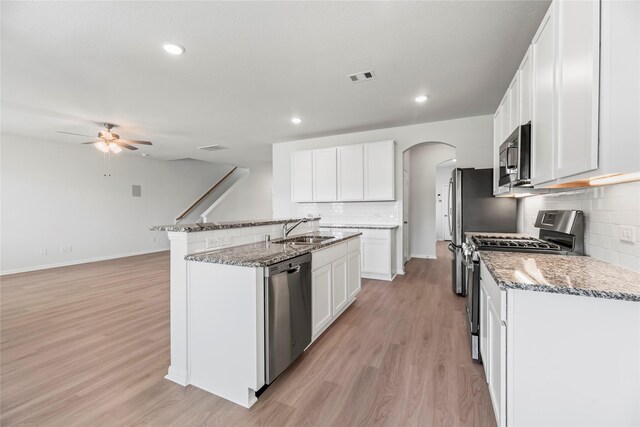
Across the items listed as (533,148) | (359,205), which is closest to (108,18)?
→ (533,148)

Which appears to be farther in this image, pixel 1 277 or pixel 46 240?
pixel 46 240

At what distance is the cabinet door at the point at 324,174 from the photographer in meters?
5.23

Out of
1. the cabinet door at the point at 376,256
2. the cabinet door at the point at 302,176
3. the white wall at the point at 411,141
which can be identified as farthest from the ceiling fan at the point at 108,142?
the cabinet door at the point at 376,256

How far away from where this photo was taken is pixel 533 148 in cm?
186

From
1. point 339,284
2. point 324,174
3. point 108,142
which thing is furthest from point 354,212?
point 108,142

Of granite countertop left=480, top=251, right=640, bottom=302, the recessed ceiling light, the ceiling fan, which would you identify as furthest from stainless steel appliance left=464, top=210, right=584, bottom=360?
the ceiling fan

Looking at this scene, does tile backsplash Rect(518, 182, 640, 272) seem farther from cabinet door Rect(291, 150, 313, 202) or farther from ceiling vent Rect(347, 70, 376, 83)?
cabinet door Rect(291, 150, 313, 202)

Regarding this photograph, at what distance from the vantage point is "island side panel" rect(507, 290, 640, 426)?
3.80ft

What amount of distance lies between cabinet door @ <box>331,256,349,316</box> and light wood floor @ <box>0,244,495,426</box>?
7.9 inches

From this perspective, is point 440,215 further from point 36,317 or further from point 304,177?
point 36,317

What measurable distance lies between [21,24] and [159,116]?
2.23 m

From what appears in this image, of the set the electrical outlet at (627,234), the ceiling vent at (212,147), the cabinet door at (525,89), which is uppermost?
the ceiling vent at (212,147)

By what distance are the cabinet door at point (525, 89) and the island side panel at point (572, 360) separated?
132cm

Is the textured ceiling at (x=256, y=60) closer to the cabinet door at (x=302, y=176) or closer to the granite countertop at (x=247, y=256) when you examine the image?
the cabinet door at (x=302, y=176)
